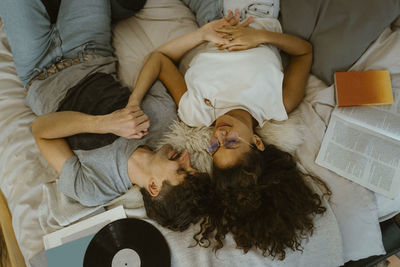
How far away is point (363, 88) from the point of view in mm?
1147

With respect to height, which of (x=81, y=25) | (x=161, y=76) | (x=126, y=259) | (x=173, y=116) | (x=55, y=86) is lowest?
(x=126, y=259)

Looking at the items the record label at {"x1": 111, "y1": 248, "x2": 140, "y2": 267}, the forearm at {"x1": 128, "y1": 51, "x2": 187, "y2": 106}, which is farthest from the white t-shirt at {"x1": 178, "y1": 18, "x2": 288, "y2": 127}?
the record label at {"x1": 111, "y1": 248, "x2": 140, "y2": 267}

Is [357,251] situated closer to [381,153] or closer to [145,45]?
[381,153]

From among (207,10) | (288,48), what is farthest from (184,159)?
(207,10)

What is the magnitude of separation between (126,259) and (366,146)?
1079 millimetres

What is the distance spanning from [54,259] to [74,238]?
0.10 m

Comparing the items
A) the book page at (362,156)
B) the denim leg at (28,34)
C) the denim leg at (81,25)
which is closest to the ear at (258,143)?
the book page at (362,156)

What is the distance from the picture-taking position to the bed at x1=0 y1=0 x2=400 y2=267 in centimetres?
102

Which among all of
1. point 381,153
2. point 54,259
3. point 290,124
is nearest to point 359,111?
point 381,153

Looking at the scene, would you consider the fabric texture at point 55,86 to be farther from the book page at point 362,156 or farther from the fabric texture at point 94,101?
the book page at point 362,156

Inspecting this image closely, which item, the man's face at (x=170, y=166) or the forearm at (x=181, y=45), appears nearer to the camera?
the man's face at (x=170, y=166)

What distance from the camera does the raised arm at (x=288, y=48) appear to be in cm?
119

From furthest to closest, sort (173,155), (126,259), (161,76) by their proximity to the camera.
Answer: (161,76) < (173,155) < (126,259)

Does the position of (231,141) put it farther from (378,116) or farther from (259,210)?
(378,116)
